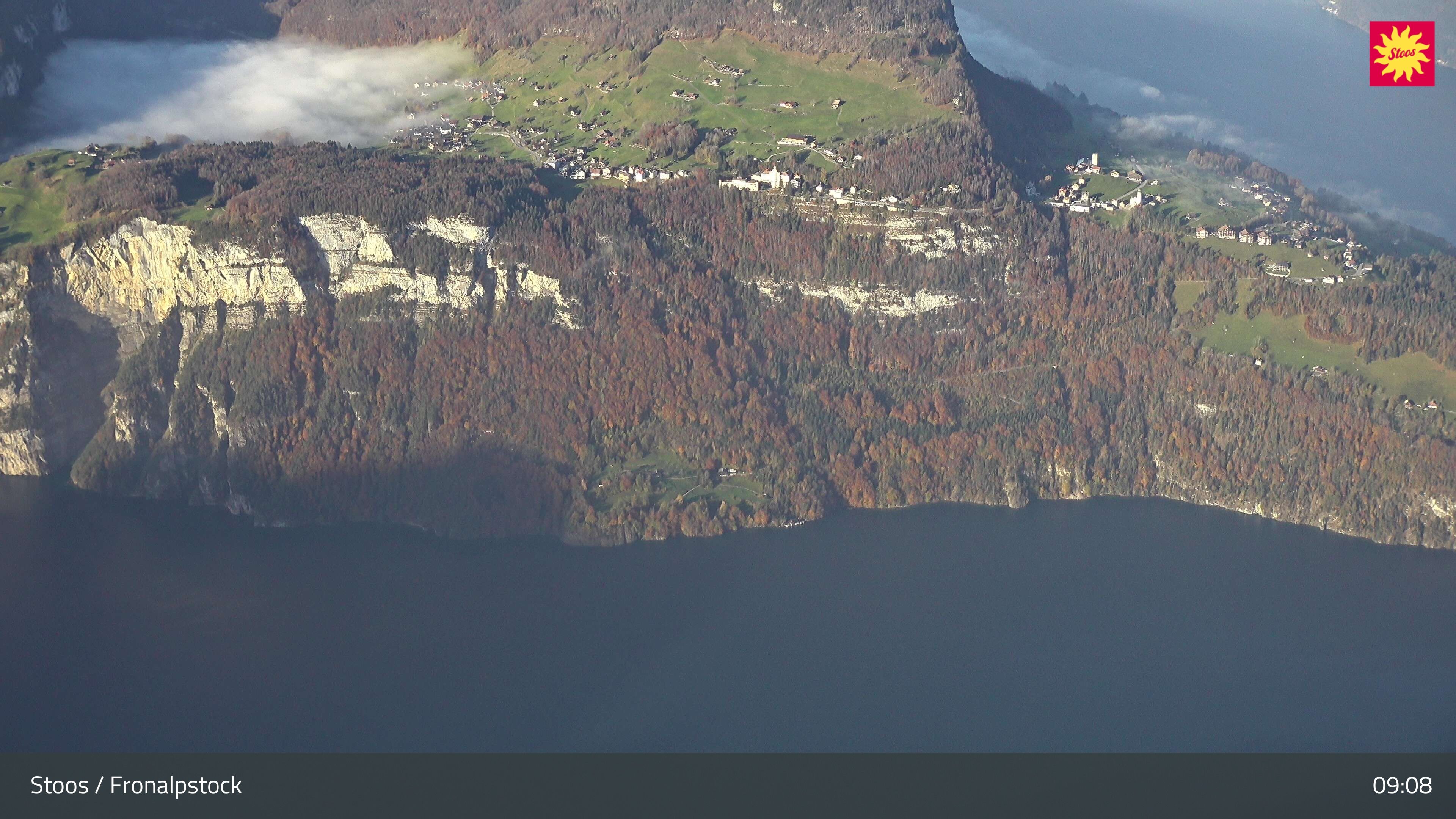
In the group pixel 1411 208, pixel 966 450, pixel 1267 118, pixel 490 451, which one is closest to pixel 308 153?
pixel 490 451

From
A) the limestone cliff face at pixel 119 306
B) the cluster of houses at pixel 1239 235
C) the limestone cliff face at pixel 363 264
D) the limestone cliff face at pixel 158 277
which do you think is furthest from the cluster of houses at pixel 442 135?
the cluster of houses at pixel 1239 235

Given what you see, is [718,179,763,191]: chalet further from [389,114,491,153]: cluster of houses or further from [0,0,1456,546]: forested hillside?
[389,114,491,153]: cluster of houses

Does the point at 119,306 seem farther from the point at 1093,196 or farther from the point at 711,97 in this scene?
the point at 1093,196

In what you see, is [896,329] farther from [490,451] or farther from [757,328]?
[490,451]

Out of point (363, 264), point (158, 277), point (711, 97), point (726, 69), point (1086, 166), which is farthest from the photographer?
point (726, 69)

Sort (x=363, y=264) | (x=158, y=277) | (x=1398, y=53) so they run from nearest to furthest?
(x=158, y=277) < (x=363, y=264) < (x=1398, y=53)

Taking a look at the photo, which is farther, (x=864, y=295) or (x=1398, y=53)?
(x=1398, y=53)

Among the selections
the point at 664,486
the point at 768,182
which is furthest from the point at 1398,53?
the point at 664,486

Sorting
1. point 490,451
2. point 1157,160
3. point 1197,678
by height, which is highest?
point 1157,160
